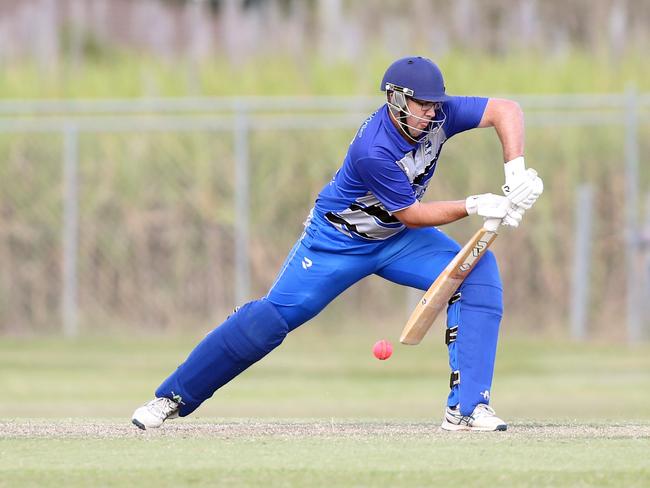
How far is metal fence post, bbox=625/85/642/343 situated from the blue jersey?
29.7 ft

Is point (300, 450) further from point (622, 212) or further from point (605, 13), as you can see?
point (605, 13)

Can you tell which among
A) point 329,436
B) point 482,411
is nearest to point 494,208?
point 482,411

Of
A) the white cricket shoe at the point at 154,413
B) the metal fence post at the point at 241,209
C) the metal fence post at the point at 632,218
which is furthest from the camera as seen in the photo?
the metal fence post at the point at 241,209

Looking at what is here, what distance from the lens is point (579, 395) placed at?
13742 mm

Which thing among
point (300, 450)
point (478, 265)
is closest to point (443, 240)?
point (478, 265)

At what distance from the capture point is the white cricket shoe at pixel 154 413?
8.12 metres

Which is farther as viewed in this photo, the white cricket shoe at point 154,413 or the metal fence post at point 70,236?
the metal fence post at point 70,236

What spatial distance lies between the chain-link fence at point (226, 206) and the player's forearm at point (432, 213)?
30.8 ft

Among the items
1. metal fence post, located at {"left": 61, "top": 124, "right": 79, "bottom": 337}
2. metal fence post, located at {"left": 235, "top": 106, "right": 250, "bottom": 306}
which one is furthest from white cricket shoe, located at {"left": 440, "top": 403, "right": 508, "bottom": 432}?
metal fence post, located at {"left": 61, "top": 124, "right": 79, "bottom": 337}

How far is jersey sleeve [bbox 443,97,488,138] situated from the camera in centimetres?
801

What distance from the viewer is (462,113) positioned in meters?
8.02

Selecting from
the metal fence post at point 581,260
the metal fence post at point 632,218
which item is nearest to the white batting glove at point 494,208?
the metal fence post at point 632,218

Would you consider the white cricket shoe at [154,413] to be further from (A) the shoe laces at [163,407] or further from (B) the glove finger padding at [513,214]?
(B) the glove finger padding at [513,214]

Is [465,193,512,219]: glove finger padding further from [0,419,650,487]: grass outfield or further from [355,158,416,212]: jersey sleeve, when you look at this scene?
[0,419,650,487]: grass outfield
